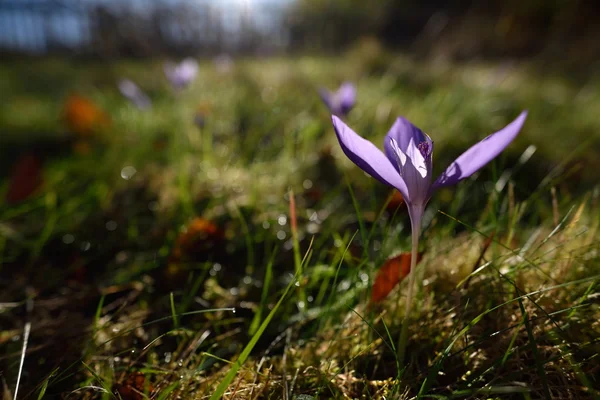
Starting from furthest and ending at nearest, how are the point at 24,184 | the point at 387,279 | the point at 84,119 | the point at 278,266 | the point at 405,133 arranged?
the point at 84,119 → the point at 24,184 → the point at 278,266 → the point at 387,279 → the point at 405,133

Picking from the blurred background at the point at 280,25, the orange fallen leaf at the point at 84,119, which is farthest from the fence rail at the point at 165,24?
the orange fallen leaf at the point at 84,119

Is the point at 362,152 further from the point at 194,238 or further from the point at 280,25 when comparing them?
the point at 280,25

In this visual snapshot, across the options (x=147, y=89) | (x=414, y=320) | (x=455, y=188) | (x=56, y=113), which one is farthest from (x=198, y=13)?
(x=414, y=320)

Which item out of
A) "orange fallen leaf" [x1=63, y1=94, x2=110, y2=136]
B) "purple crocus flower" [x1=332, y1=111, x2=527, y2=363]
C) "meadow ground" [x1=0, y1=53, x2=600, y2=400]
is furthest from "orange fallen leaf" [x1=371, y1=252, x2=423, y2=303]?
"orange fallen leaf" [x1=63, y1=94, x2=110, y2=136]

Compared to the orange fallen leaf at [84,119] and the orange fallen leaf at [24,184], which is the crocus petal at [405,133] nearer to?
the orange fallen leaf at [24,184]

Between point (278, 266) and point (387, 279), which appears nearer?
point (387, 279)

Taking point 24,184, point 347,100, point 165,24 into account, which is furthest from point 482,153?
point 165,24

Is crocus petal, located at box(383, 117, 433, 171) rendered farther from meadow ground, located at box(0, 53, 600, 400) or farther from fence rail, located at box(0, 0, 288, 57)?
fence rail, located at box(0, 0, 288, 57)

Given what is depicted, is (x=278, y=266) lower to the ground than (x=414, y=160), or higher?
lower
